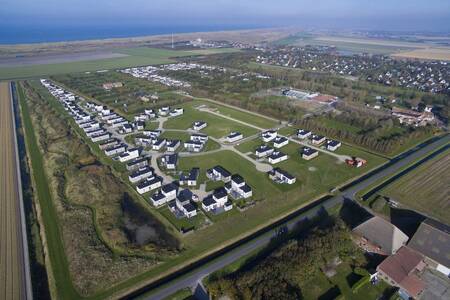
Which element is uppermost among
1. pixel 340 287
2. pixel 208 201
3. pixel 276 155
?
pixel 276 155

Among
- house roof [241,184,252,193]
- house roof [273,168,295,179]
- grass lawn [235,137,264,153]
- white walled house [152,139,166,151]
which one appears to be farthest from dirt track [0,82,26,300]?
grass lawn [235,137,264,153]

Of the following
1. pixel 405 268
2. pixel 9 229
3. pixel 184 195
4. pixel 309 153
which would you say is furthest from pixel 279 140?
pixel 9 229

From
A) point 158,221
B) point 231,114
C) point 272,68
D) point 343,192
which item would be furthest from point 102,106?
point 272,68

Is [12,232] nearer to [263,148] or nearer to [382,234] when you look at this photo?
[263,148]

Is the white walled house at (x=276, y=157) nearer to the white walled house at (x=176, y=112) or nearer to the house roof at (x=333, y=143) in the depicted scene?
the house roof at (x=333, y=143)

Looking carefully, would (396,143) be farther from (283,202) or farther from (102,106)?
(102,106)
